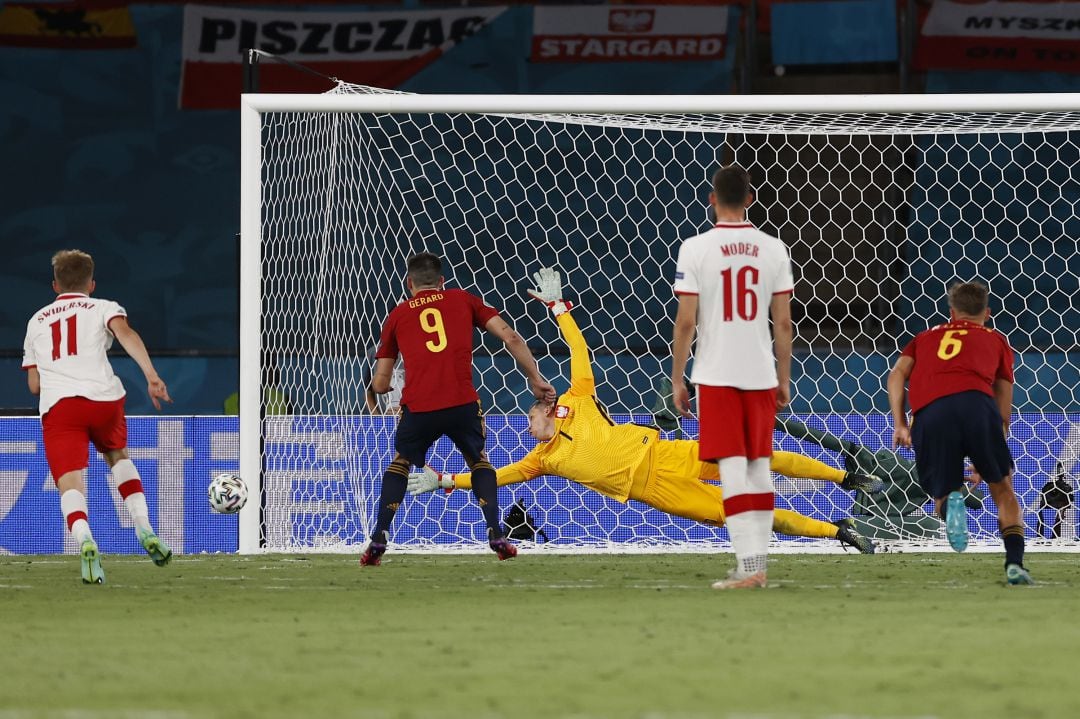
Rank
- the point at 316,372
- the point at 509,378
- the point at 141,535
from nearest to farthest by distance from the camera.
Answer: the point at 141,535, the point at 316,372, the point at 509,378

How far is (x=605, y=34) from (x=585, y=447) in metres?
7.65

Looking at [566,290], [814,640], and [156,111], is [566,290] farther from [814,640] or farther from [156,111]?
[814,640]

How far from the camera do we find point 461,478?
8594mm

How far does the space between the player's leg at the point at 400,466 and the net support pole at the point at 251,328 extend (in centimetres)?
119

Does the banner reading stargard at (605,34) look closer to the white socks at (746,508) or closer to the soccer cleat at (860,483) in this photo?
the soccer cleat at (860,483)

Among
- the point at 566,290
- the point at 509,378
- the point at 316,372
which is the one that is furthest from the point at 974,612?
the point at 566,290

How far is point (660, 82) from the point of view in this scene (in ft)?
49.7

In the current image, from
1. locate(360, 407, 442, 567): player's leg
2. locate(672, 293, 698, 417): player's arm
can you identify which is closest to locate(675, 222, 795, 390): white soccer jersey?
locate(672, 293, 698, 417): player's arm

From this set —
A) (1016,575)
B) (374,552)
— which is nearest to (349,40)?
(374,552)

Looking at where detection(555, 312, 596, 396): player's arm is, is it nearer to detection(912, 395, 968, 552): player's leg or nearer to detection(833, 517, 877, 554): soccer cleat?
detection(833, 517, 877, 554): soccer cleat

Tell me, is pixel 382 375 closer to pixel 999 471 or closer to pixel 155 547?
pixel 155 547

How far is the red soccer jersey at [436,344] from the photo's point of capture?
24.4 feet

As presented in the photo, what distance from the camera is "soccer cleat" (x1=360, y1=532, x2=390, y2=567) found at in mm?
7438

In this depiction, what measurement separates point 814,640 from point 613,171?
1066 centimetres
